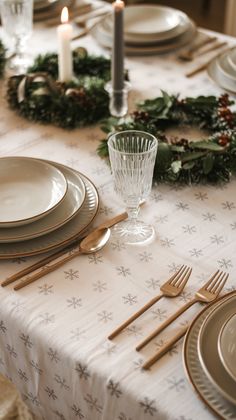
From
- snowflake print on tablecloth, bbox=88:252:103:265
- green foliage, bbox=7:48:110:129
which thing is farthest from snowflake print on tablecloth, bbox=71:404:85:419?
green foliage, bbox=7:48:110:129

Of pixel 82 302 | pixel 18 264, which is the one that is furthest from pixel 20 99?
pixel 82 302

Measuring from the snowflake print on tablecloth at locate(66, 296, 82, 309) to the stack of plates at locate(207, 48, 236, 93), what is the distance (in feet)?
2.48

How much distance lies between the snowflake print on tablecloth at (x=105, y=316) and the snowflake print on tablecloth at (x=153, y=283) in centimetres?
8

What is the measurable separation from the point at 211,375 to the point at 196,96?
85 centimetres

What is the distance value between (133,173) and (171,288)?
19 centimetres

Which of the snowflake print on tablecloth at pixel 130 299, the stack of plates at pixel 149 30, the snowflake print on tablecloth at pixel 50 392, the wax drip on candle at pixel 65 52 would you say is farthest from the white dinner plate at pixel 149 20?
the snowflake print on tablecloth at pixel 50 392

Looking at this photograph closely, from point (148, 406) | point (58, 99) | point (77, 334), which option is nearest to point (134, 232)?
point (77, 334)

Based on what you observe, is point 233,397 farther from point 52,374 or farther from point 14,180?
point 14,180

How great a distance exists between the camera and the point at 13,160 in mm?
1113

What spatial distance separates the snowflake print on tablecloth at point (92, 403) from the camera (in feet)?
2.59

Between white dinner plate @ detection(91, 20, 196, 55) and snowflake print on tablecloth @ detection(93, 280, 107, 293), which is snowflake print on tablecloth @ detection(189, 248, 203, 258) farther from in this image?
white dinner plate @ detection(91, 20, 196, 55)

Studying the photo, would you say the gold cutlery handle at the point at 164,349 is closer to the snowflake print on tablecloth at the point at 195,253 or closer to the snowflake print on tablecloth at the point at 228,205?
the snowflake print on tablecloth at the point at 195,253

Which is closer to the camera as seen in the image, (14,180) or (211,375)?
(211,375)

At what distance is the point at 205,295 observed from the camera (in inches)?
34.1
